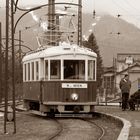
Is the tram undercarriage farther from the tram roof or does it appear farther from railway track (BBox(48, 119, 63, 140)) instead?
the tram roof

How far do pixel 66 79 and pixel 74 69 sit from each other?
1.67 ft

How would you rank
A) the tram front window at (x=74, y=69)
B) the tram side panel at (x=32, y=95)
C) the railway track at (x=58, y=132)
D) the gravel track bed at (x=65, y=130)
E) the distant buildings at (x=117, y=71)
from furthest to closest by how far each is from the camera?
the distant buildings at (x=117, y=71)
the tram side panel at (x=32, y=95)
the tram front window at (x=74, y=69)
the gravel track bed at (x=65, y=130)
the railway track at (x=58, y=132)

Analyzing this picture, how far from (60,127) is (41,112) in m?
4.67

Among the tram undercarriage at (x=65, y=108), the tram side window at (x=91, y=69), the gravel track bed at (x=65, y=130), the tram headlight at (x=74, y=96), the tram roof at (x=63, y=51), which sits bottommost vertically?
the gravel track bed at (x=65, y=130)

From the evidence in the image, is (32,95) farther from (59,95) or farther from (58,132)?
(58,132)

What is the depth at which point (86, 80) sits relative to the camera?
24.5 metres

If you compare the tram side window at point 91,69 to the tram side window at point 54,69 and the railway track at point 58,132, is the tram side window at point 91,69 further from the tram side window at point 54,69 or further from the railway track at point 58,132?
the railway track at point 58,132

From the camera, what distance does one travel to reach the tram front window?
24484 mm

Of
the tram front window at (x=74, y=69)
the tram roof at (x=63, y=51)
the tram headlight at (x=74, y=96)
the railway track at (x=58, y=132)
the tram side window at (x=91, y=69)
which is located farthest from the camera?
the tram side window at (x=91, y=69)

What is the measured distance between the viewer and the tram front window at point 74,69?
24484 mm

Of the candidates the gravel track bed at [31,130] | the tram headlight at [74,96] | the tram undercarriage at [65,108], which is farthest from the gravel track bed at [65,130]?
the tram headlight at [74,96]

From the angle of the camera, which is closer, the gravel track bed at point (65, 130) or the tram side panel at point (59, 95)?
the gravel track bed at point (65, 130)

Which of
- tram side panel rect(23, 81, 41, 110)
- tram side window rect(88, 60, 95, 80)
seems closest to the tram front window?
tram side window rect(88, 60, 95, 80)

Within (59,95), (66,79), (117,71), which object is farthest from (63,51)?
(117,71)
